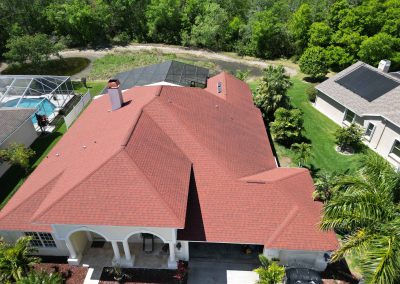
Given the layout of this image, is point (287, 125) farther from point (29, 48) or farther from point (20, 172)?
point (29, 48)

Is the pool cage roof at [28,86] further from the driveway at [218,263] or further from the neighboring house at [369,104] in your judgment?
the neighboring house at [369,104]

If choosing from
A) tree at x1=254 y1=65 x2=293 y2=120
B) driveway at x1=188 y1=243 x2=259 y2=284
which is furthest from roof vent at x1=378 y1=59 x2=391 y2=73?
driveway at x1=188 y1=243 x2=259 y2=284

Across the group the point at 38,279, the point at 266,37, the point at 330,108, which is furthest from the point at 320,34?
the point at 38,279

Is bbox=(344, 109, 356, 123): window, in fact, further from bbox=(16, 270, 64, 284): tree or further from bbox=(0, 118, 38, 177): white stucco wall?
bbox=(0, 118, 38, 177): white stucco wall

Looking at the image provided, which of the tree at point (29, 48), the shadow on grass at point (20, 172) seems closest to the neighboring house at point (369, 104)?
the shadow on grass at point (20, 172)

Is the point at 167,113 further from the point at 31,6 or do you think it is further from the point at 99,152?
the point at 31,6
